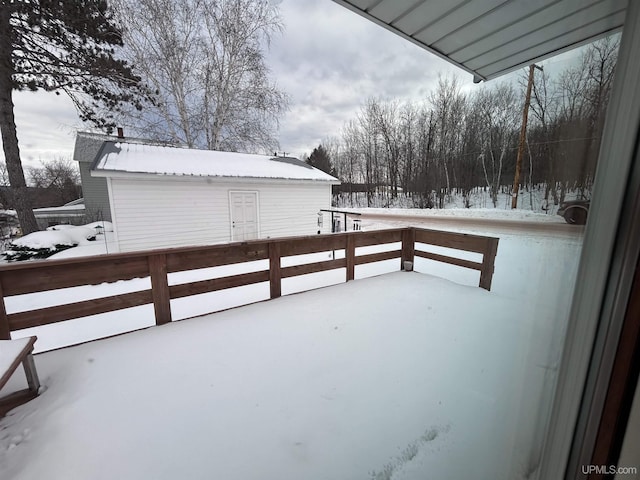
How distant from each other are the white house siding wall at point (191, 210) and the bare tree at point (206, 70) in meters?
→ 5.04

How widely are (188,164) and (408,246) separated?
613cm

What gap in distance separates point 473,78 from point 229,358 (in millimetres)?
2510

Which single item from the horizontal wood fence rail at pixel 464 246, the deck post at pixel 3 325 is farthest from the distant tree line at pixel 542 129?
the deck post at pixel 3 325

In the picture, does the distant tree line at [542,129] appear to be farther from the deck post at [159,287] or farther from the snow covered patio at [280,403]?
the deck post at [159,287]

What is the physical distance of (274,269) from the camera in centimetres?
326

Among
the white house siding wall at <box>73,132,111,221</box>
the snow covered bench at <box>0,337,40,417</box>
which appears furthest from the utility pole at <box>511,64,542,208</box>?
the white house siding wall at <box>73,132,111,221</box>

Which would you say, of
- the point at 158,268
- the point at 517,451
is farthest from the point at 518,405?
the point at 158,268

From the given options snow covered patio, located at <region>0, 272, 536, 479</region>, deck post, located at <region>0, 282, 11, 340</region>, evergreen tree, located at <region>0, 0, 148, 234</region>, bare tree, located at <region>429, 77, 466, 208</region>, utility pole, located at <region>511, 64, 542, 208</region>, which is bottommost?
snow covered patio, located at <region>0, 272, 536, 479</region>

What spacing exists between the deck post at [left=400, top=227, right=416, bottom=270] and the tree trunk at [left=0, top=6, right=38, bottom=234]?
19.7 ft

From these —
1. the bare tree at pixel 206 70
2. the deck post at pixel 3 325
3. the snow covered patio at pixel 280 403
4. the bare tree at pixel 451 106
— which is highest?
the bare tree at pixel 206 70

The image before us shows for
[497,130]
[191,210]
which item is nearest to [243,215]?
[191,210]

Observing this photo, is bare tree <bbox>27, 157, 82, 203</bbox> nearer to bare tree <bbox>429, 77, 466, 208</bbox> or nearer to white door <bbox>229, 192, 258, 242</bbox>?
white door <bbox>229, 192, 258, 242</bbox>

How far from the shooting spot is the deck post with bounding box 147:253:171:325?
8.55ft

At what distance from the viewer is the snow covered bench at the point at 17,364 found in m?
1.52
